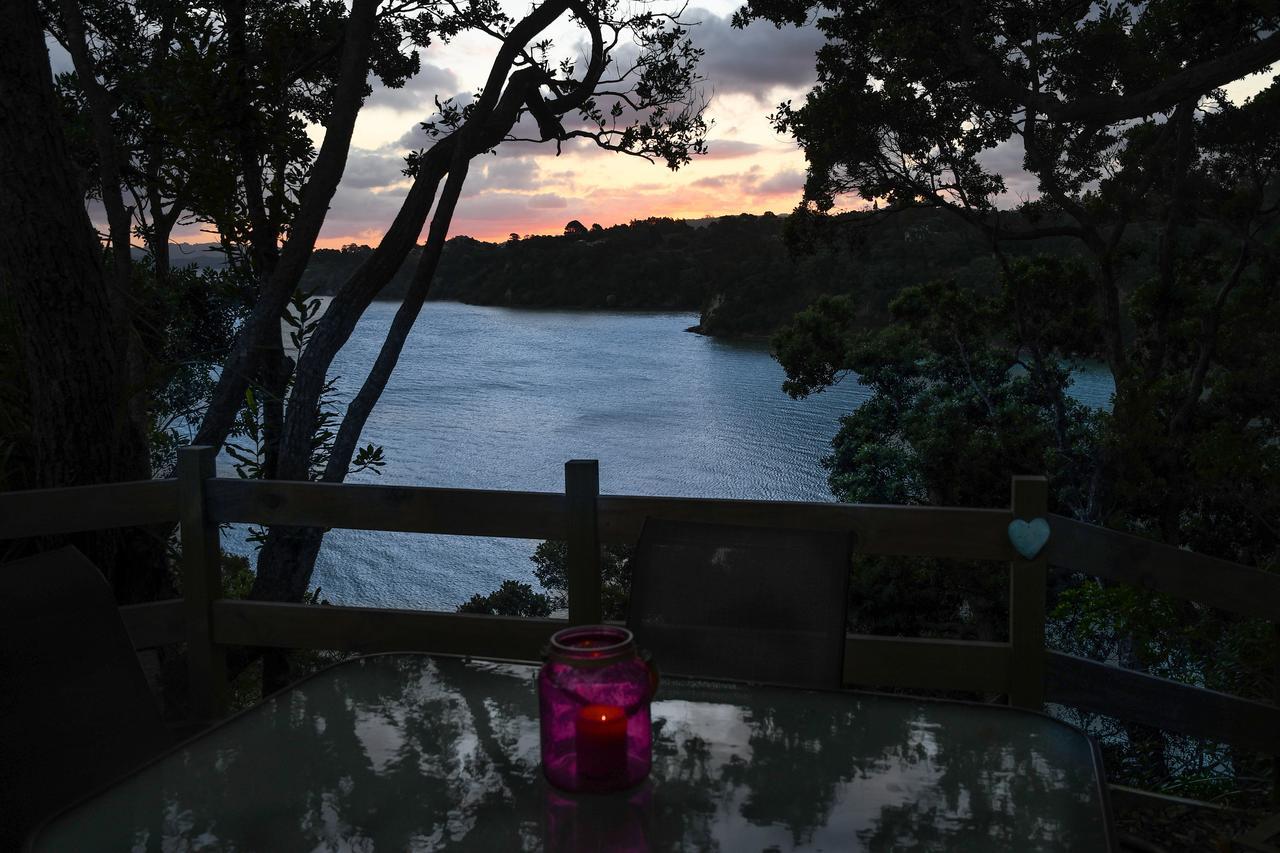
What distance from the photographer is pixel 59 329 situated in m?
3.70

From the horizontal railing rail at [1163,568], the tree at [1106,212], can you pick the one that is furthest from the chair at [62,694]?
the tree at [1106,212]

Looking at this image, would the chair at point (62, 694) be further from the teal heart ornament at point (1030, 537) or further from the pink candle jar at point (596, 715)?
the teal heart ornament at point (1030, 537)

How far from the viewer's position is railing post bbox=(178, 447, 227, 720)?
3033 millimetres

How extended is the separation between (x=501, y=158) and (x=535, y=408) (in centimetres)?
4759

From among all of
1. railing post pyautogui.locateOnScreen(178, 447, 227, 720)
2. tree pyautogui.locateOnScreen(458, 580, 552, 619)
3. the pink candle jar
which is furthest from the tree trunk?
tree pyautogui.locateOnScreen(458, 580, 552, 619)

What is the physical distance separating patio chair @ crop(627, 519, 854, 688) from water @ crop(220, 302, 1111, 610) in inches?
1261

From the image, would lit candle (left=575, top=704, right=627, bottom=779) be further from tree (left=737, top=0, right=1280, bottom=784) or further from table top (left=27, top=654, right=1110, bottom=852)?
tree (left=737, top=0, right=1280, bottom=784)

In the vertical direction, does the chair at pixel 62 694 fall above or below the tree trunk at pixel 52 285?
below

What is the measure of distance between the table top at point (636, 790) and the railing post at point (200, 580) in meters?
1.43

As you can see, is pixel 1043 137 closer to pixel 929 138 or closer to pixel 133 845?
pixel 929 138

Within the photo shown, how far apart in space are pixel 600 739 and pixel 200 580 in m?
2.12

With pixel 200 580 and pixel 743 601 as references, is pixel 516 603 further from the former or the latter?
pixel 743 601

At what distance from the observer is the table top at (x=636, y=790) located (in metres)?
1.29

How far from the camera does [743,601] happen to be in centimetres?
204
